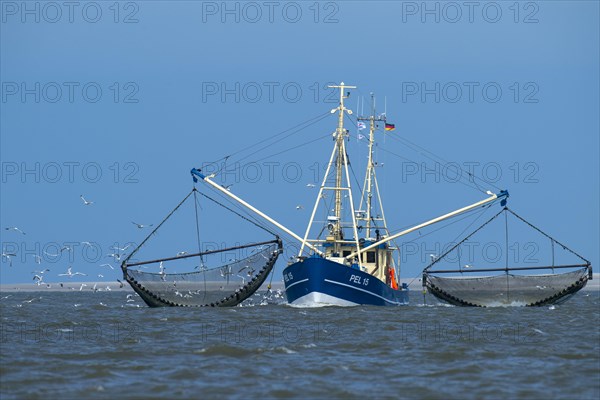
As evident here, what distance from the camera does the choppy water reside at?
1123 inches

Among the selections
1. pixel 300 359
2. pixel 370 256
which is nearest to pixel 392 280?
pixel 370 256

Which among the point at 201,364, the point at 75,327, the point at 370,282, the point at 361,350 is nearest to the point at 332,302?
the point at 370,282

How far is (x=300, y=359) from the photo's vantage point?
1344 inches

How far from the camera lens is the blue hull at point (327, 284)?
2445 inches

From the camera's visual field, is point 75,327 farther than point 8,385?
Yes

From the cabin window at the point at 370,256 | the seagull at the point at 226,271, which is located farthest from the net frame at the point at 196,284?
the cabin window at the point at 370,256

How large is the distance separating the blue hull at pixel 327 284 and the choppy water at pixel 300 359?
34.2 ft

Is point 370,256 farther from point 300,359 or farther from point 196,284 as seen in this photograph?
point 300,359

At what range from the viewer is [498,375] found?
30.9 metres

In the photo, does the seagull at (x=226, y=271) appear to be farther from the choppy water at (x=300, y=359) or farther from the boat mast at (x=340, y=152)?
the choppy water at (x=300, y=359)

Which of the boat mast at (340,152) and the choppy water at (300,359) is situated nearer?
the choppy water at (300,359)

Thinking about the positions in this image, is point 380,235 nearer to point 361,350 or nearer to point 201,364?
point 361,350

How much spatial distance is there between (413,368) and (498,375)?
8.34ft

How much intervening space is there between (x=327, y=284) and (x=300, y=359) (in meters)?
28.4
